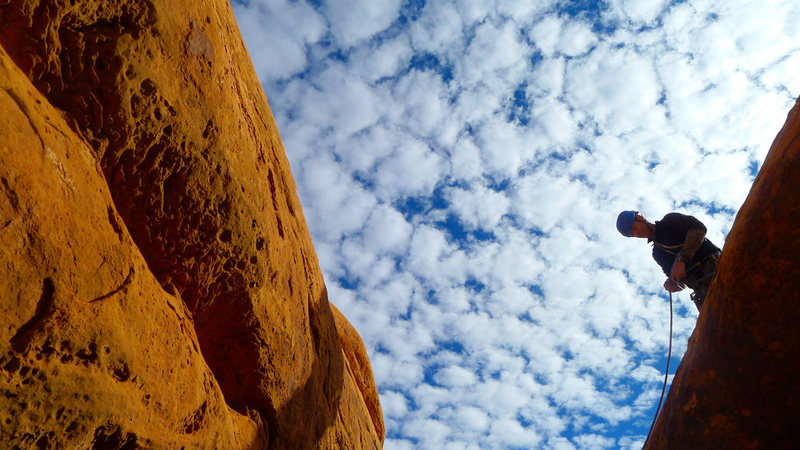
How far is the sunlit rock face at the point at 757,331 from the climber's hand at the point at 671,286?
323 cm

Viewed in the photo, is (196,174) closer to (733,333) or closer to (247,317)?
(247,317)

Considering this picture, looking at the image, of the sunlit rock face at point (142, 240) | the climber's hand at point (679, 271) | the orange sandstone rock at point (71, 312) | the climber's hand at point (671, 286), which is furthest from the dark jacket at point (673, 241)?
the orange sandstone rock at point (71, 312)

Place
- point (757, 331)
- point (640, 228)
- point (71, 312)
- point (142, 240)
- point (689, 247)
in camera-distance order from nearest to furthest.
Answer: point (71, 312), point (757, 331), point (142, 240), point (689, 247), point (640, 228)

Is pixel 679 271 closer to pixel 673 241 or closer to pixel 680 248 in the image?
pixel 680 248

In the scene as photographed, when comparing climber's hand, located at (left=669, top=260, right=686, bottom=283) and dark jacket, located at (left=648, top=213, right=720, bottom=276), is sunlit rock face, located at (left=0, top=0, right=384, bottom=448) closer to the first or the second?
climber's hand, located at (left=669, top=260, right=686, bottom=283)

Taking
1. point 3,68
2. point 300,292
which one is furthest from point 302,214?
point 3,68

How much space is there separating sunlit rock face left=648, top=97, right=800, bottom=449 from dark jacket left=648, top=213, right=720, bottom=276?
288cm

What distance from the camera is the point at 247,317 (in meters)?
5.66

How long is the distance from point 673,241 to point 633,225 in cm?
73

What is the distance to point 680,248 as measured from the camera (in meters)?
7.53

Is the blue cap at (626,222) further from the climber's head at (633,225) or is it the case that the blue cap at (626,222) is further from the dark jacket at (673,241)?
the dark jacket at (673,241)

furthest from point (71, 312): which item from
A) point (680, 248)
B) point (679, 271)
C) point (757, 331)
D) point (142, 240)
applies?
point (680, 248)

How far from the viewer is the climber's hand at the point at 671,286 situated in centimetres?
759

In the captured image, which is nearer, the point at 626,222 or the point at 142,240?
the point at 142,240
